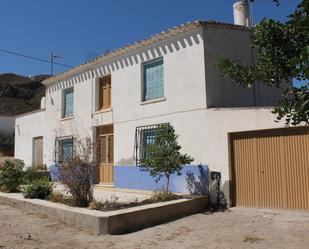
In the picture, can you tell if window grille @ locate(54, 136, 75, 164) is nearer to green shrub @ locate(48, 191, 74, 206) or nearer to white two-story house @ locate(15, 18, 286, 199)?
white two-story house @ locate(15, 18, 286, 199)

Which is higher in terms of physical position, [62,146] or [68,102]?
[68,102]

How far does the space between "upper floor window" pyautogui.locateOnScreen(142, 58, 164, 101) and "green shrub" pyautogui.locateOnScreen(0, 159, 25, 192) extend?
16.7ft

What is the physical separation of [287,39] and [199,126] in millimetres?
7332

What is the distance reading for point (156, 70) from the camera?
1340 cm

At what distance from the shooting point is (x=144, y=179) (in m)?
13.0

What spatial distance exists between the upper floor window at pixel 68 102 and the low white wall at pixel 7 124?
1627 cm

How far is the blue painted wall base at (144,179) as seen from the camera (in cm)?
1152

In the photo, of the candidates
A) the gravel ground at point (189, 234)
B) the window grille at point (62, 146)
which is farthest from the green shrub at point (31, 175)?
the gravel ground at point (189, 234)

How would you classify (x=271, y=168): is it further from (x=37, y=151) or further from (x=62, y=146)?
(x=37, y=151)

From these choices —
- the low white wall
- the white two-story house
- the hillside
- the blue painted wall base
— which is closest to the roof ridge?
the white two-story house

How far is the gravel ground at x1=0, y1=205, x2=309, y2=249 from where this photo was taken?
723cm

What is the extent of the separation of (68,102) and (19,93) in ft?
103

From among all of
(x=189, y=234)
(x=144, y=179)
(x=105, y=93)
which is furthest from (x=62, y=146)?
(x=189, y=234)

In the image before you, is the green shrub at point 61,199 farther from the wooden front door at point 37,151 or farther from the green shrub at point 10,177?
the wooden front door at point 37,151
